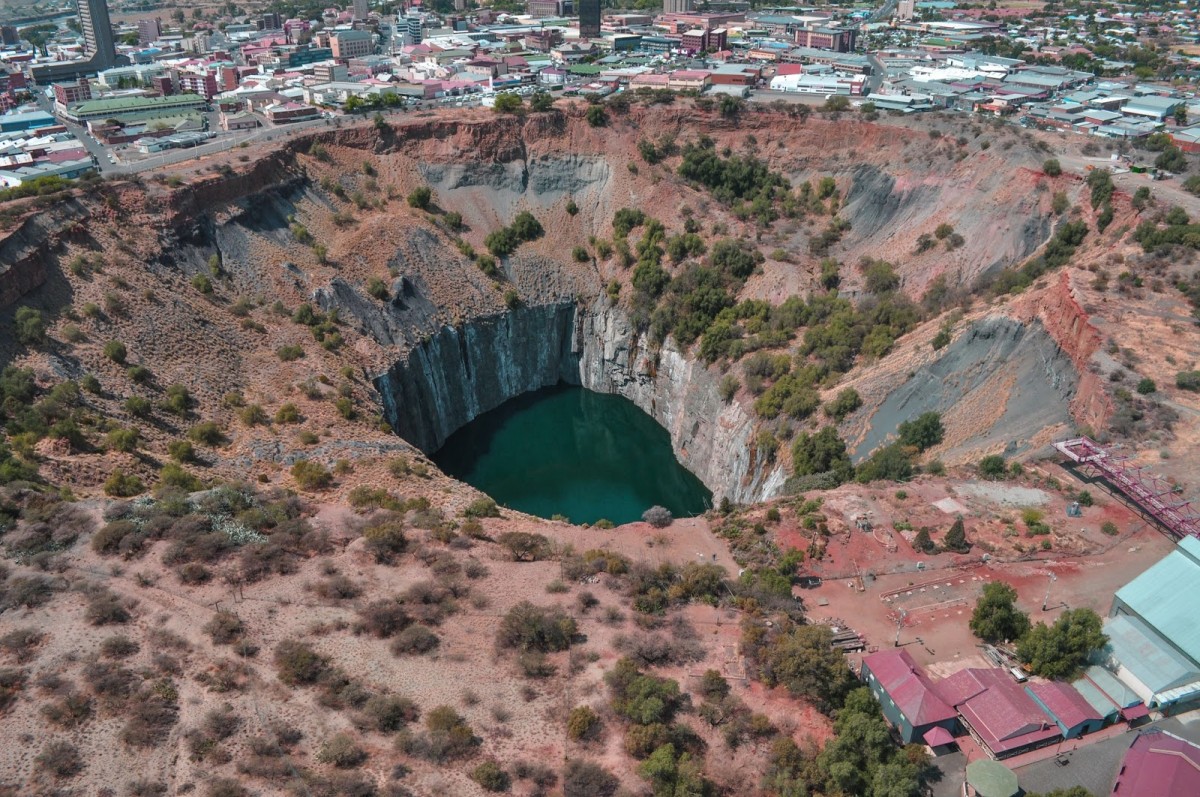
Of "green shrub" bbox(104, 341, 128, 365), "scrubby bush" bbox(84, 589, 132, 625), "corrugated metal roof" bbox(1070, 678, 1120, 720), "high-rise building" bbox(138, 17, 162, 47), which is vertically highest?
"high-rise building" bbox(138, 17, 162, 47)

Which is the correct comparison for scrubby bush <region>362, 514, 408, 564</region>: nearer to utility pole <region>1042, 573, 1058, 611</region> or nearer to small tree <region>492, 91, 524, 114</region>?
utility pole <region>1042, 573, 1058, 611</region>

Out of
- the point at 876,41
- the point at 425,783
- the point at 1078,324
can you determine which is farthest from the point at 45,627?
the point at 876,41

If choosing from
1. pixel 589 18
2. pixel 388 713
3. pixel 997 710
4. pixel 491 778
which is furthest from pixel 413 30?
pixel 997 710

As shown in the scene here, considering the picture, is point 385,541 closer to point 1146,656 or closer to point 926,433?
point 1146,656

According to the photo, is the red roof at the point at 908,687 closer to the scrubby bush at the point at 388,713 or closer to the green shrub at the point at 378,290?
the scrubby bush at the point at 388,713

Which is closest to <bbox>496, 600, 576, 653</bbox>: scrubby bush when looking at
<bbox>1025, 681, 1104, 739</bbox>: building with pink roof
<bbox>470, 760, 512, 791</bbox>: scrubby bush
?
<bbox>470, 760, 512, 791</bbox>: scrubby bush
